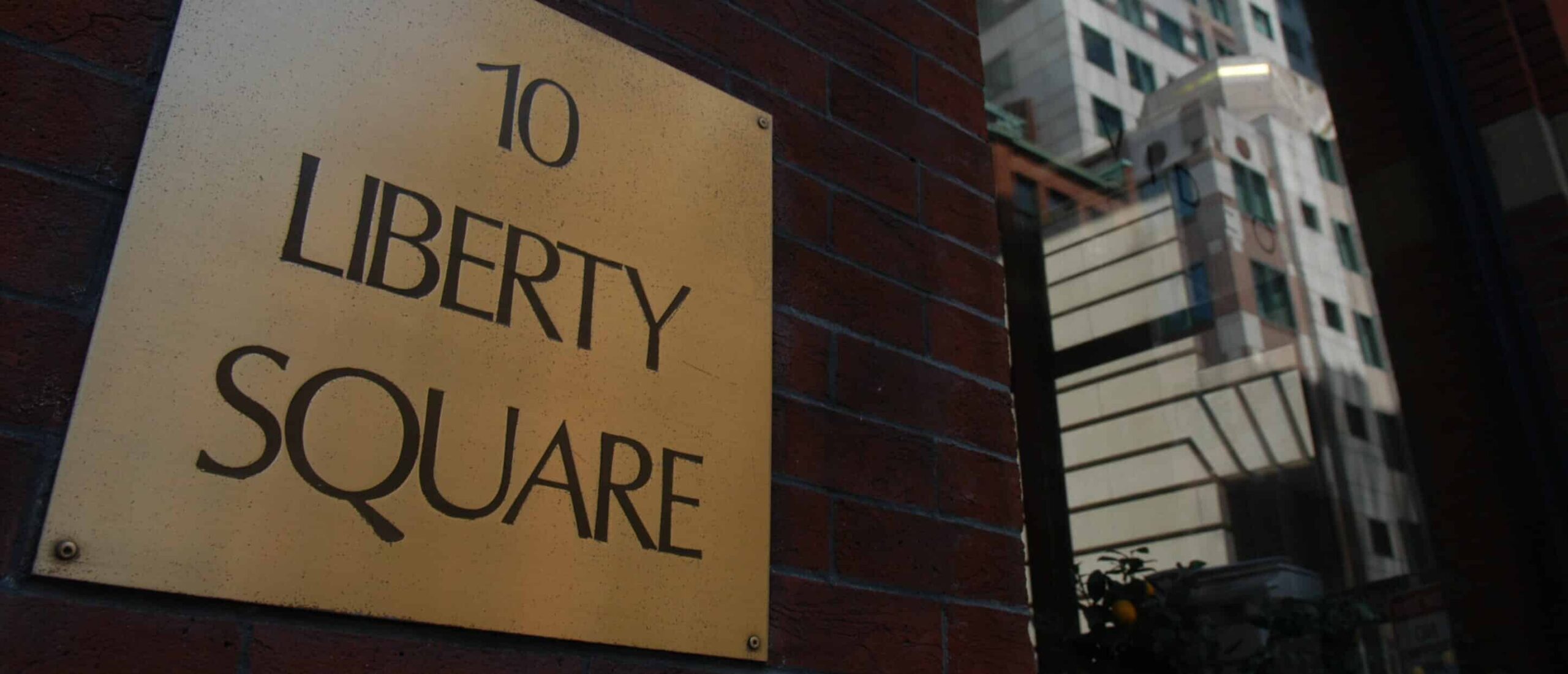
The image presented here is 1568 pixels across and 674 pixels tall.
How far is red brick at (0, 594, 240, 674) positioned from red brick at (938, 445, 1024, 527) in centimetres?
74

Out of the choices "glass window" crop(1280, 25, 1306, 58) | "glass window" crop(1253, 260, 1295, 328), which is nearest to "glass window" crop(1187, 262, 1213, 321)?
"glass window" crop(1253, 260, 1295, 328)

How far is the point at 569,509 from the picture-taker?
0.96 m

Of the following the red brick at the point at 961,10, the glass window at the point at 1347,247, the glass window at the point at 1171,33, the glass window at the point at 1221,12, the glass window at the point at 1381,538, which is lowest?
the glass window at the point at 1381,538

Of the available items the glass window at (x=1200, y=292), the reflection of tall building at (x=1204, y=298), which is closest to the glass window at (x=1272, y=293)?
the reflection of tall building at (x=1204, y=298)

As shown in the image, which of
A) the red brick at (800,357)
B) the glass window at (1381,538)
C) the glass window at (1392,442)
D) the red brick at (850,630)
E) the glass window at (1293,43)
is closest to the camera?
the red brick at (850,630)

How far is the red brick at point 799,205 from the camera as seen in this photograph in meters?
1.26

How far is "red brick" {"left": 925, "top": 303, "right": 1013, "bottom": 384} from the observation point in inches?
52.7

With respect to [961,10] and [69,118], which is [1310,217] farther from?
[69,118]

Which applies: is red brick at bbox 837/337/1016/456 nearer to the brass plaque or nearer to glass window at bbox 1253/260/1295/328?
the brass plaque

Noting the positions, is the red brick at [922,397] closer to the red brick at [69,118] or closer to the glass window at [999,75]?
the red brick at [69,118]

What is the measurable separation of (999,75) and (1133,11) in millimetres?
613

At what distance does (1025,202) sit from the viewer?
2.88 metres

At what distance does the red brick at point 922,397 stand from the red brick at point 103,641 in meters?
0.65

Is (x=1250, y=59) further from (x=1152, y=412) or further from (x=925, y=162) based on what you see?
(x=925, y=162)
